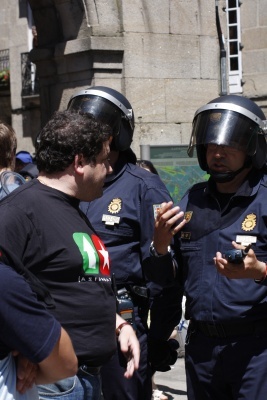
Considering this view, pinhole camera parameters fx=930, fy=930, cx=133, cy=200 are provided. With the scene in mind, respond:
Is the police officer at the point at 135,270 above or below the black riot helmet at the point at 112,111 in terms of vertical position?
below

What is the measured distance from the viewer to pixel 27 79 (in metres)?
19.9

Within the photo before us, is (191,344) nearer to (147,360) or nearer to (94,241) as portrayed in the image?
(147,360)

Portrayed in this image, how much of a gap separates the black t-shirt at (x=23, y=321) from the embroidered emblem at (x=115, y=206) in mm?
1763

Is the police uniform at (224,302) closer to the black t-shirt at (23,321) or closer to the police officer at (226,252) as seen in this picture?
the police officer at (226,252)

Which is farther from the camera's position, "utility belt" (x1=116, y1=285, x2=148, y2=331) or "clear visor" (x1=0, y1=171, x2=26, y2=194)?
"utility belt" (x1=116, y1=285, x2=148, y2=331)

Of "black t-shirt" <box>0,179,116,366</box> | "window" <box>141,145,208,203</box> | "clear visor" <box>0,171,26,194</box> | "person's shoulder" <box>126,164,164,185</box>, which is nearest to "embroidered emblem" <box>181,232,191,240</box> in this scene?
"person's shoulder" <box>126,164,164,185</box>

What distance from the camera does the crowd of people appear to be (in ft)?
8.80

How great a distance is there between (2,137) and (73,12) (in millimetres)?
4395

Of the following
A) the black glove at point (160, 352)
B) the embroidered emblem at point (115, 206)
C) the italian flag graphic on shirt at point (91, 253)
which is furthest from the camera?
the embroidered emblem at point (115, 206)

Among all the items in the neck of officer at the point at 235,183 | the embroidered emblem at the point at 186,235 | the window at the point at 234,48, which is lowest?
the window at the point at 234,48

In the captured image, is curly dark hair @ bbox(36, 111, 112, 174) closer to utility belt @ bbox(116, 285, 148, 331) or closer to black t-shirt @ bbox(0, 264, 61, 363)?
black t-shirt @ bbox(0, 264, 61, 363)

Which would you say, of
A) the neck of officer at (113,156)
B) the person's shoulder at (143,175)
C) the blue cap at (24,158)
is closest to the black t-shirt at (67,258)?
the person's shoulder at (143,175)

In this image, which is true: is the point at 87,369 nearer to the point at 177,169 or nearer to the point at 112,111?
the point at 112,111

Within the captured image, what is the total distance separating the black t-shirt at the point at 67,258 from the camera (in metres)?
2.82
